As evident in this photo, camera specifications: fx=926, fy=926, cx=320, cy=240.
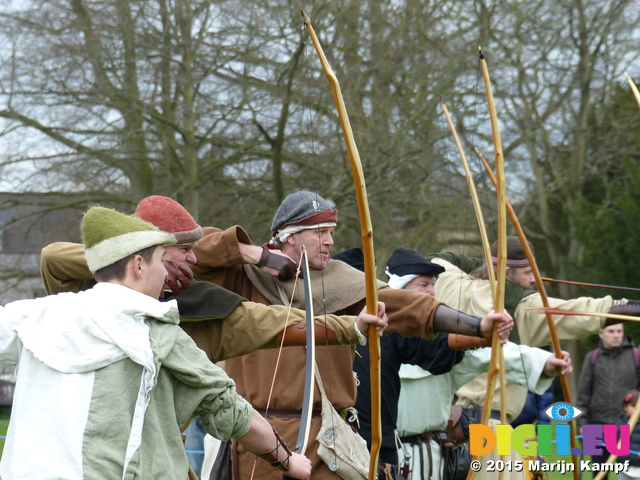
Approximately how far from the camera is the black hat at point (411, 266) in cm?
400

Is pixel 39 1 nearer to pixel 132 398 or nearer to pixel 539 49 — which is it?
pixel 539 49

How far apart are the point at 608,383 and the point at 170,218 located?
4.34 meters

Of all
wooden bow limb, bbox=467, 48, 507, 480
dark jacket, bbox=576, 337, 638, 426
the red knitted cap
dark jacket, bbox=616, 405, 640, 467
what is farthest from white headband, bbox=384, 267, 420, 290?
dark jacket, bbox=576, 337, 638, 426

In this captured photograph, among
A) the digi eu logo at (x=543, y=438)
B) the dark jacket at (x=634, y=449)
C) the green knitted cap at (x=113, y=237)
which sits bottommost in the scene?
the dark jacket at (x=634, y=449)

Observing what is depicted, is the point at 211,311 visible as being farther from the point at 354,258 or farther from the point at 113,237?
the point at 354,258

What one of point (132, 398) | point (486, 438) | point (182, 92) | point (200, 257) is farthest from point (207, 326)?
point (182, 92)

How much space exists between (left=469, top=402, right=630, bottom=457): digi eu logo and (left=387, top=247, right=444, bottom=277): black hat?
0.69m

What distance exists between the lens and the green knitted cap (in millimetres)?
2242

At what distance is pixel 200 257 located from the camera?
131 inches

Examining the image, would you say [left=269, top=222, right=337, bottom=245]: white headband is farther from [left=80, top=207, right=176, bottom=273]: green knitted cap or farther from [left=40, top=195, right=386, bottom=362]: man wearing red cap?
[left=80, top=207, right=176, bottom=273]: green knitted cap

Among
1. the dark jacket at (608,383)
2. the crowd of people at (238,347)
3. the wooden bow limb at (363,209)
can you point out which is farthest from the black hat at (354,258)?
the dark jacket at (608,383)

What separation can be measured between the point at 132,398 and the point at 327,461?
4.00 ft

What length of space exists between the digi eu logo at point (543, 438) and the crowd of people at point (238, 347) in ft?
0.38

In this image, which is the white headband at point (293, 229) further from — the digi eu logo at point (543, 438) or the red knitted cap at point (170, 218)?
the digi eu logo at point (543, 438)
